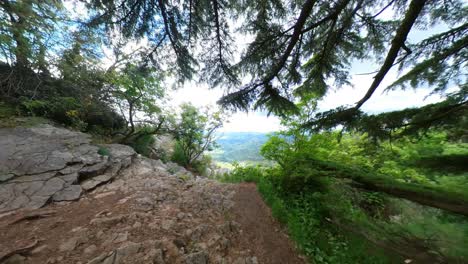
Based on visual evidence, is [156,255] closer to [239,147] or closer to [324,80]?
[324,80]

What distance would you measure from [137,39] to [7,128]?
15.3ft

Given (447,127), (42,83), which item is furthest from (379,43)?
(42,83)

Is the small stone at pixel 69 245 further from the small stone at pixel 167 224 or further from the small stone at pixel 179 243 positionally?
the small stone at pixel 179 243

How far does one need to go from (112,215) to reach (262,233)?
2.21 metres

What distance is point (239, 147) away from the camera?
21125 millimetres

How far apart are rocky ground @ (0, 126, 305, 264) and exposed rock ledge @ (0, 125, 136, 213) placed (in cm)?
1

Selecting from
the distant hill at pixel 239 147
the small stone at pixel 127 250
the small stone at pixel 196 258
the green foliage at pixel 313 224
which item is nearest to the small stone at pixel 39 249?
the small stone at pixel 127 250

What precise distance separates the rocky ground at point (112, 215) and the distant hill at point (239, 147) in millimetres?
2421

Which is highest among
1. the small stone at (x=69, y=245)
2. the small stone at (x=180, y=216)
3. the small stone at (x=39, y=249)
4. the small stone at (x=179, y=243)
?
the small stone at (x=69, y=245)

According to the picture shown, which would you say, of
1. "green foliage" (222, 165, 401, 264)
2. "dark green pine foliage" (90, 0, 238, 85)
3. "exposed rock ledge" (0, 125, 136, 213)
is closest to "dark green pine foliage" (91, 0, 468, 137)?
"dark green pine foliage" (90, 0, 238, 85)

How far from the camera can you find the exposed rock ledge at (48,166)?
9.33ft

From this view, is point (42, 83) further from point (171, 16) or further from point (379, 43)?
point (379, 43)

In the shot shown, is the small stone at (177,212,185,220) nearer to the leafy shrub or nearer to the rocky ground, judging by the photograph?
the rocky ground

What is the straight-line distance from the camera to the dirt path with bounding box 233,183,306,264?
2416mm
